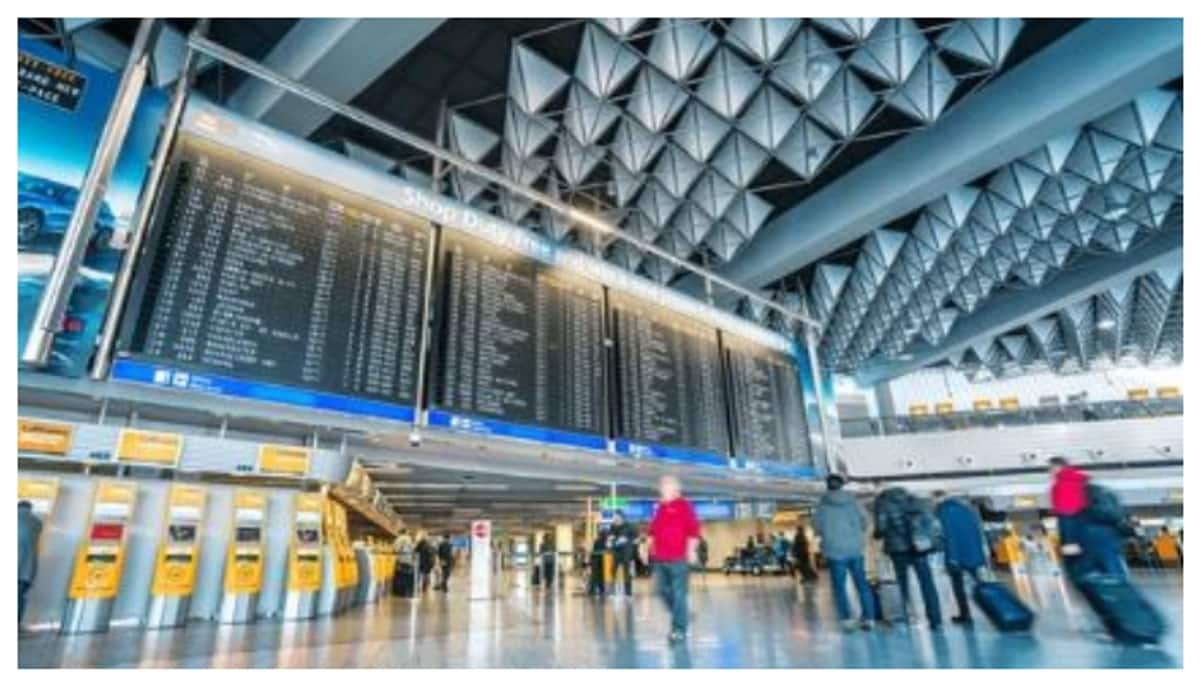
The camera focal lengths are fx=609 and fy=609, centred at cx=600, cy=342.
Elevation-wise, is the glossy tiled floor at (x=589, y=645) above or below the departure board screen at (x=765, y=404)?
below

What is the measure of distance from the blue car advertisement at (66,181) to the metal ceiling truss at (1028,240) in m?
15.4

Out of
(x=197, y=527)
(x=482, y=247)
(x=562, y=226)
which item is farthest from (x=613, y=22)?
(x=197, y=527)

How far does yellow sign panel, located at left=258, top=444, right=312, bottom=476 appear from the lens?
22.5ft

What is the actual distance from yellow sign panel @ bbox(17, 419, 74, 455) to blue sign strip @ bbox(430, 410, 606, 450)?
3578mm

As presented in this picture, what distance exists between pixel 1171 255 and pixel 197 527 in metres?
24.8

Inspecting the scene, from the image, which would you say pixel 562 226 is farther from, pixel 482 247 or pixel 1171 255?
pixel 1171 255

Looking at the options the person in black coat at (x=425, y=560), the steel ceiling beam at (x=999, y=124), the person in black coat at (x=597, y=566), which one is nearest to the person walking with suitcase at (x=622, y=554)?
the person in black coat at (x=597, y=566)

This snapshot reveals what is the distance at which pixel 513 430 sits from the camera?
28.2 ft

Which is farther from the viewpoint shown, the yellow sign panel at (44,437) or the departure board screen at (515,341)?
the departure board screen at (515,341)

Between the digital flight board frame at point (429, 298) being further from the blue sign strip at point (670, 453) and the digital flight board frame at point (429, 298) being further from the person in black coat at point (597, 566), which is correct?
the person in black coat at point (597, 566)

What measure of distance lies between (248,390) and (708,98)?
878 centimetres

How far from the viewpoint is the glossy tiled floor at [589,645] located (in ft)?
12.3

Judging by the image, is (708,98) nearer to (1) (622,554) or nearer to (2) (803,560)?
(1) (622,554)

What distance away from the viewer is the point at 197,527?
6297 millimetres
